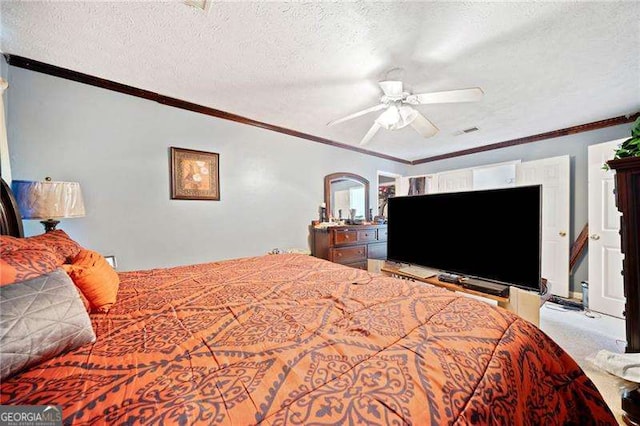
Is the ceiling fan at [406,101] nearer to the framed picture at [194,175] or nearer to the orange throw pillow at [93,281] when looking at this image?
the framed picture at [194,175]

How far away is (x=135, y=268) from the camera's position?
235 centimetres

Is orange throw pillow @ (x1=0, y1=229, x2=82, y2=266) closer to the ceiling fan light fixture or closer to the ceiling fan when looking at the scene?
the ceiling fan

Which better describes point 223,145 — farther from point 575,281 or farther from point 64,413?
point 575,281

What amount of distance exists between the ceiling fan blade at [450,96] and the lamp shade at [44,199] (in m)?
2.77

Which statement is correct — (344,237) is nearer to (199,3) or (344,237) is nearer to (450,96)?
(450,96)

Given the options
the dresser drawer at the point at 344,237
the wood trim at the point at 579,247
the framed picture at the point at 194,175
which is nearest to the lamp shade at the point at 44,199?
the framed picture at the point at 194,175

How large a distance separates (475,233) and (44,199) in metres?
3.41

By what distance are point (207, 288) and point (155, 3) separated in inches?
69.1

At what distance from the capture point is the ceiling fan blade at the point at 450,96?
175cm

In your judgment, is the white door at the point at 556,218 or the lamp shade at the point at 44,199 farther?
the white door at the point at 556,218

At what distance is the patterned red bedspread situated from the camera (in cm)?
56

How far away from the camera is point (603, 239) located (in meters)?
2.91

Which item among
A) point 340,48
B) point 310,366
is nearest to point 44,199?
point 310,366

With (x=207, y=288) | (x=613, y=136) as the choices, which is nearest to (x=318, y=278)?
(x=207, y=288)
